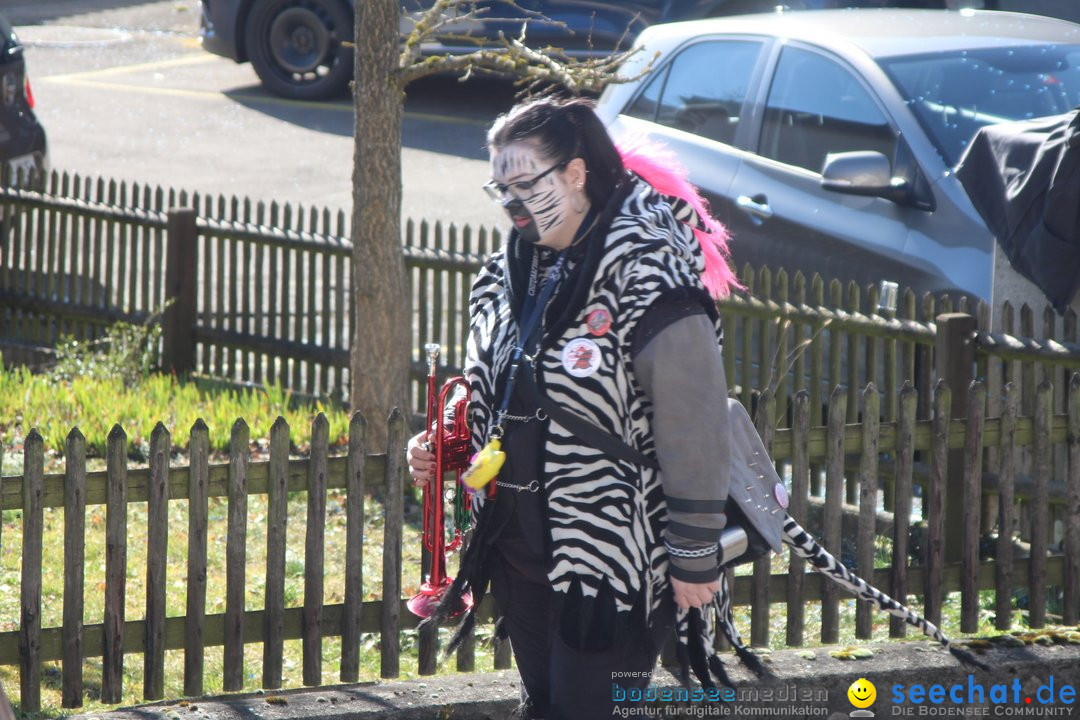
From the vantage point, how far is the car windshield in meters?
5.91

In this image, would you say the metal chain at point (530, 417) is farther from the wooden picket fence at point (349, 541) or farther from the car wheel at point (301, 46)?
the car wheel at point (301, 46)

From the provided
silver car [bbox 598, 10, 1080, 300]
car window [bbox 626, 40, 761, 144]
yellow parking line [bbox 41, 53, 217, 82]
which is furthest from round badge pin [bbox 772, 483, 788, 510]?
yellow parking line [bbox 41, 53, 217, 82]

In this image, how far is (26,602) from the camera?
3.85 meters

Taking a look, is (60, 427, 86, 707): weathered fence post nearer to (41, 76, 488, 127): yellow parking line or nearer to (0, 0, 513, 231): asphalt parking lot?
(0, 0, 513, 231): asphalt parking lot

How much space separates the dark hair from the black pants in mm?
738

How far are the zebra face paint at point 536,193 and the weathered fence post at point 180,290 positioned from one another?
4431 millimetres

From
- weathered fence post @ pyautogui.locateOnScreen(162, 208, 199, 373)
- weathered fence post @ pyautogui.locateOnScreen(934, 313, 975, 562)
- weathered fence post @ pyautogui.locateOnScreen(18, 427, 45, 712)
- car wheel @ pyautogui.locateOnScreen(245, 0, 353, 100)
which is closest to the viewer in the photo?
weathered fence post @ pyautogui.locateOnScreen(18, 427, 45, 712)

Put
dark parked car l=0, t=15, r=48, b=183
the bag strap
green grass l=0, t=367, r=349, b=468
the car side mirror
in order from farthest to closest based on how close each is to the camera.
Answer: dark parked car l=0, t=15, r=48, b=183
green grass l=0, t=367, r=349, b=468
the car side mirror
the bag strap

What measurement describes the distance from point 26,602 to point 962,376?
115 inches

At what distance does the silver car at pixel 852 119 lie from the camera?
5652 millimetres

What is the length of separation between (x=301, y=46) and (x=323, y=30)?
0.56 m

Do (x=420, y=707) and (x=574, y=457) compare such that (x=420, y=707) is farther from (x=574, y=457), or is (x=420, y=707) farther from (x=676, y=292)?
(x=676, y=292)

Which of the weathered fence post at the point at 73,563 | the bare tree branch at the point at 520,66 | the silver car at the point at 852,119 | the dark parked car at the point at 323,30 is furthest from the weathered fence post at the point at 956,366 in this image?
the dark parked car at the point at 323,30

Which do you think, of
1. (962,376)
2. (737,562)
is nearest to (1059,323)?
(962,376)
